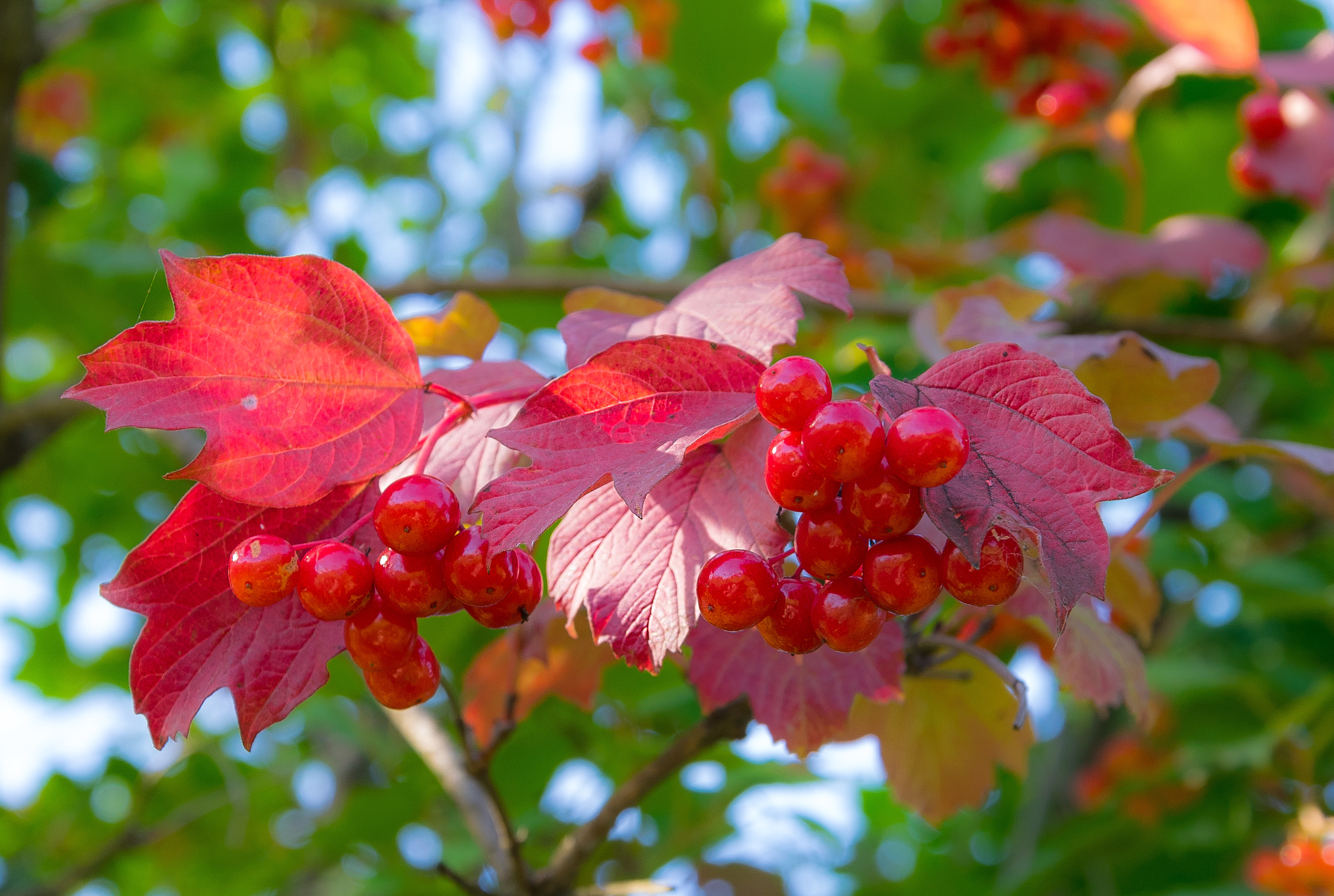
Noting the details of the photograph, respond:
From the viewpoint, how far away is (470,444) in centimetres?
78

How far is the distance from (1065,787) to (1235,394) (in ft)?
3.79

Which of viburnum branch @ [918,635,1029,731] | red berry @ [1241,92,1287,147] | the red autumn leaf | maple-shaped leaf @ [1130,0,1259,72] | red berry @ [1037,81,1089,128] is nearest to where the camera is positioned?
viburnum branch @ [918,635,1029,731]

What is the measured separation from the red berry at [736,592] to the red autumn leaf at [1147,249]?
121 centimetres

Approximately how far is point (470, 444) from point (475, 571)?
0.52 feet

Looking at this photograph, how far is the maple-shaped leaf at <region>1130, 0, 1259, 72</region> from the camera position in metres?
1.25

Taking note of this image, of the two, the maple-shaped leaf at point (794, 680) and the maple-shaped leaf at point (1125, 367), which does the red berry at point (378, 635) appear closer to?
the maple-shaped leaf at point (794, 680)

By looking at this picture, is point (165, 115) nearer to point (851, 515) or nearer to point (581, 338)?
point (581, 338)

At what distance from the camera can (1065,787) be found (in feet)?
8.70

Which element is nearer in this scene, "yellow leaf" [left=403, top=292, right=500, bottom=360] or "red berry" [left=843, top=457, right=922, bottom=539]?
"red berry" [left=843, top=457, right=922, bottom=539]

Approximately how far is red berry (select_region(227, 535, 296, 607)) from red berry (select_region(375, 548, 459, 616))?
6 centimetres

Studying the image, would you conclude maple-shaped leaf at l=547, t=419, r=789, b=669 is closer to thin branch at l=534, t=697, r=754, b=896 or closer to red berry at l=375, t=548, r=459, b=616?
red berry at l=375, t=548, r=459, b=616

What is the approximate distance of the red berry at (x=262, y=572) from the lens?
2.16ft

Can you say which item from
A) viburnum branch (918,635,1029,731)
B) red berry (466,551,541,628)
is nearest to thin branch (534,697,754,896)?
viburnum branch (918,635,1029,731)

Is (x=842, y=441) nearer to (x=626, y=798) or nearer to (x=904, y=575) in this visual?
(x=904, y=575)
